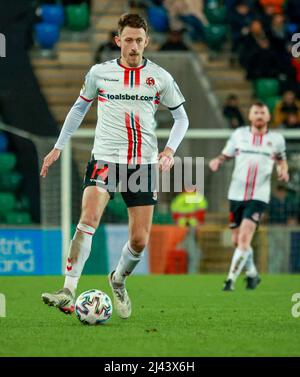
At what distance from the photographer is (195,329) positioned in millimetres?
9266

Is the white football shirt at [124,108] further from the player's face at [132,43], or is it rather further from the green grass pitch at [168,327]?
the green grass pitch at [168,327]

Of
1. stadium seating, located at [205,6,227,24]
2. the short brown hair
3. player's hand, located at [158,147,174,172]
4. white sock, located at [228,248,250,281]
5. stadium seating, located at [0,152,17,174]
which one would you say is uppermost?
stadium seating, located at [205,6,227,24]

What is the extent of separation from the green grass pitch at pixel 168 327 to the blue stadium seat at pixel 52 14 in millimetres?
8292

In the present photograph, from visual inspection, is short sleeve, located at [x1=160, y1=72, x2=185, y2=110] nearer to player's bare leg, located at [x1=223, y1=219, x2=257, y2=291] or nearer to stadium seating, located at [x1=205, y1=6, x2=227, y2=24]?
player's bare leg, located at [x1=223, y1=219, x2=257, y2=291]

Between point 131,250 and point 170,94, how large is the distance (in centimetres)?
124

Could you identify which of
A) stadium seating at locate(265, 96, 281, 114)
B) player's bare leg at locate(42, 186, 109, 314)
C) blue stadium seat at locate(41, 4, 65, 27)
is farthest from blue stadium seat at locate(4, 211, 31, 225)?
player's bare leg at locate(42, 186, 109, 314)

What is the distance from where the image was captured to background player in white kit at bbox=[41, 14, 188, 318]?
380 inches

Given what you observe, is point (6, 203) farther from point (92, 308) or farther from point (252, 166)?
point (92, 308)

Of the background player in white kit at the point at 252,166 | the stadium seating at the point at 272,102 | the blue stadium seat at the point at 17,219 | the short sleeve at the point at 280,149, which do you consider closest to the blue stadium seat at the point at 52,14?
the stadium seating at the point at 272,102

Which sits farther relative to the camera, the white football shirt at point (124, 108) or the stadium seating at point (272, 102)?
the stadium seating at point (272, 102)

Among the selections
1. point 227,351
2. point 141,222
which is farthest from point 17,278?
point 227,351

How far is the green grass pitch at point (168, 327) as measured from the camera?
8062 mm

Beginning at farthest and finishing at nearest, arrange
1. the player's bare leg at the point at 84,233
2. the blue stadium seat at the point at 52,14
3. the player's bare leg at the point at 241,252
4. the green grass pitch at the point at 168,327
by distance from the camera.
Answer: the blue stadium seat at the point at 52,14 → the player's bare leg at the point at 241,252 → the player's bare leg at the point at 84,233 → the green grass pitch at the point at 168,327

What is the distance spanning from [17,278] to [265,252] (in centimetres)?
399
